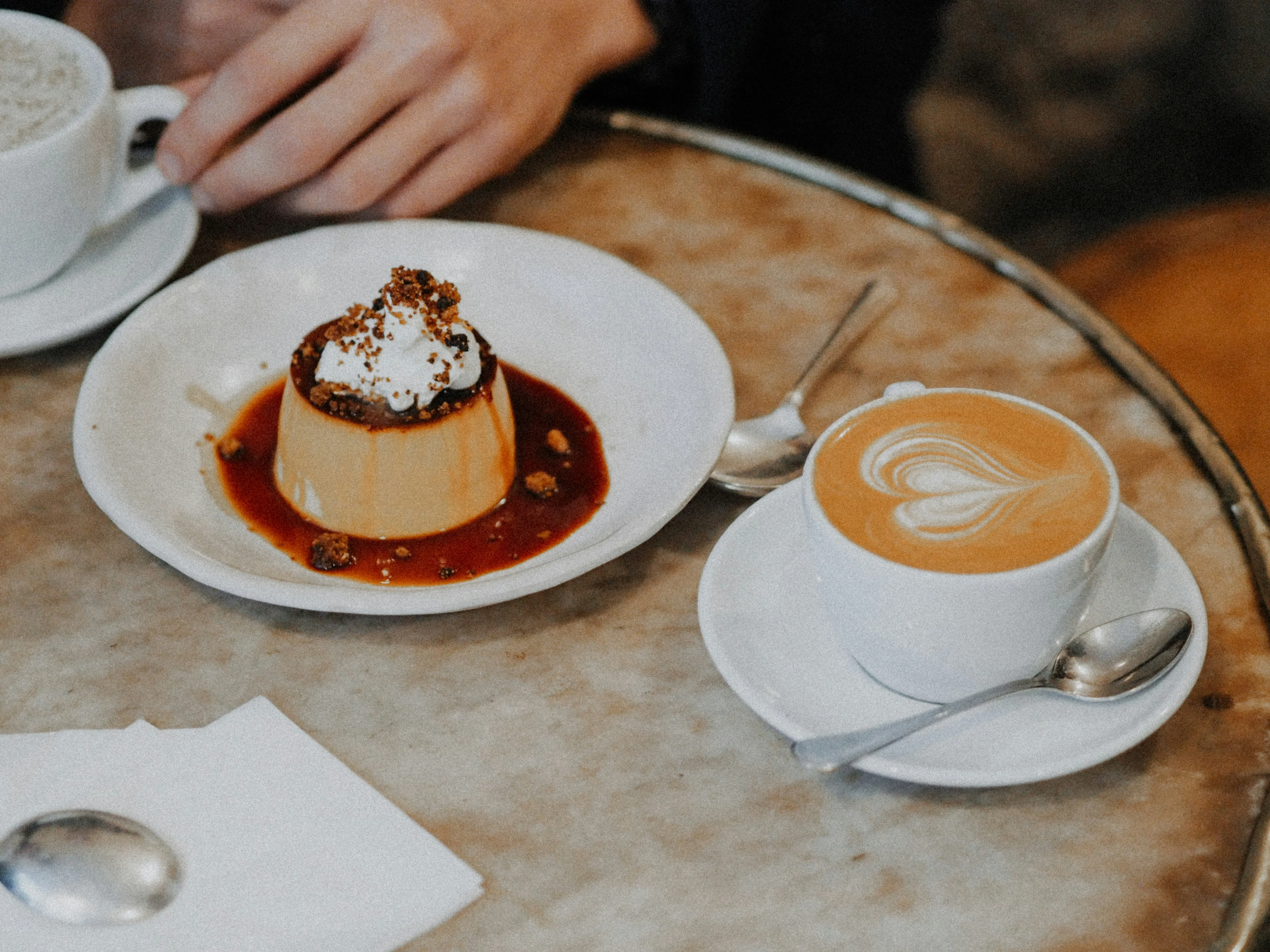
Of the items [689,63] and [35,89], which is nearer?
[35,89]

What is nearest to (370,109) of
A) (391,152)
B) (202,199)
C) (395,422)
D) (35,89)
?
(391,152)

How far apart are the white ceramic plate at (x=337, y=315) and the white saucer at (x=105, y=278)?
60mm

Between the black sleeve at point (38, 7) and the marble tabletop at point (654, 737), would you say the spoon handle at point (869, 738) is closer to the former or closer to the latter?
the marble tabletop at point (654, 737)

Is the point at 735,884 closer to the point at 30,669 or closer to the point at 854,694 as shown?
the point at 854,694

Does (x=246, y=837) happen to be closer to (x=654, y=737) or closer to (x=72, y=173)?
(x=654, y=737)

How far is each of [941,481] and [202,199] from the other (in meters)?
0.89

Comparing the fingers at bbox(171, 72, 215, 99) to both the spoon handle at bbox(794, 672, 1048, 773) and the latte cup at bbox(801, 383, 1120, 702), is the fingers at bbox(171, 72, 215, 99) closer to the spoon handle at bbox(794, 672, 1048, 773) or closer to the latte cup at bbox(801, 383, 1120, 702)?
the latte cup at bbox(801, 383, 1120, 702)

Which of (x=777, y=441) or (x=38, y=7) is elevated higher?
(x=777, y=441)

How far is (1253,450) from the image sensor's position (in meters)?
1.60

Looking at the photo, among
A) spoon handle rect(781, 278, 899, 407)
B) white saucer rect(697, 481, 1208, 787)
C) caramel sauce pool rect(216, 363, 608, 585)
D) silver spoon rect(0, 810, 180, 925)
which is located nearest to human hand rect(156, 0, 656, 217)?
caramel sauce pool rect(216, 363, 608, 585)

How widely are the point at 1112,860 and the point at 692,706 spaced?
0.30 meters

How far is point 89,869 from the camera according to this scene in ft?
2.47

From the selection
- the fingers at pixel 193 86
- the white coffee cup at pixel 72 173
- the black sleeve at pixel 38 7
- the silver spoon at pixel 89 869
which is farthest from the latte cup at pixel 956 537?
the black sleeve at pixel 38 7

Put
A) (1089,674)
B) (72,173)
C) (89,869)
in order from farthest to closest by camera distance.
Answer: (72,173), (1089,674), (89,869)
